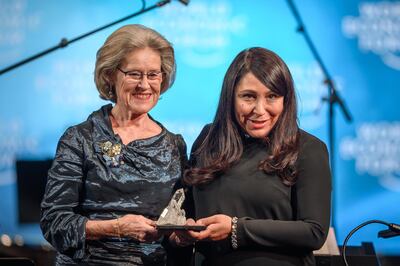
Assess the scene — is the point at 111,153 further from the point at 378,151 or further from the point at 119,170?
the point at 378,151

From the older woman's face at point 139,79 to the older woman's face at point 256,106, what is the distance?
0.26 m

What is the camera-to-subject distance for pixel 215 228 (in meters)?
1.70

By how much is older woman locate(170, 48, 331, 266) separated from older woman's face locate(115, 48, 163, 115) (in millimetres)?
211

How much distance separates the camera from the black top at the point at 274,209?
5.62 feet

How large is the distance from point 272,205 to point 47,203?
61cm

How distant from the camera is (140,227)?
1.73 metres

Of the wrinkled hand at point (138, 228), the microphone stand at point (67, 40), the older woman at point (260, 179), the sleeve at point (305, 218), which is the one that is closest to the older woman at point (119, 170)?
the wrinkled hand at point (138, 228)

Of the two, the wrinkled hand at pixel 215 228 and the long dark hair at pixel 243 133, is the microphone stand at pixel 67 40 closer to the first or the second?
the long dark hair at pixel 243 133

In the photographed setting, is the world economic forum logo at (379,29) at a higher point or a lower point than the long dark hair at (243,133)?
higher

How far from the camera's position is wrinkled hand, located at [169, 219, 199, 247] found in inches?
67.6

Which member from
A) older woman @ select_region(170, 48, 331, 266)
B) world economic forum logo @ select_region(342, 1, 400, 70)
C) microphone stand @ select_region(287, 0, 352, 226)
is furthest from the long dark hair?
world economic forum logo @ select_region(342, 1, 400, 70)

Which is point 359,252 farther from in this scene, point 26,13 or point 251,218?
point 26,13

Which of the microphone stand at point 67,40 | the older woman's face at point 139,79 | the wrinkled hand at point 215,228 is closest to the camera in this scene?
the wrinkled hand at point 215,228

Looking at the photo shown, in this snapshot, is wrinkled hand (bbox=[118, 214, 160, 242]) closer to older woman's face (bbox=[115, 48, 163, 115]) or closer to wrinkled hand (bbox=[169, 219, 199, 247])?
wrinkled hand (bbox=[169, 219, 199, 247])
